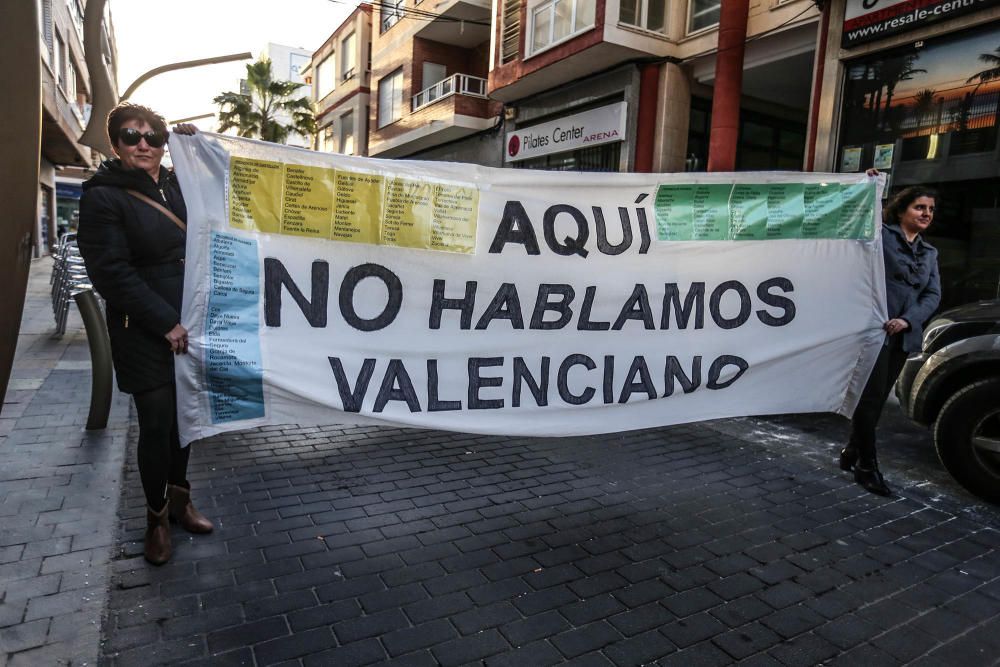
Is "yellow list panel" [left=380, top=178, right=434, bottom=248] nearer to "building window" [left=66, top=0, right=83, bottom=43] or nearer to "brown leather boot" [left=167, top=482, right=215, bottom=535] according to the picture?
"brown leather boot" [left=167, top=482, right=215, bottom=535]

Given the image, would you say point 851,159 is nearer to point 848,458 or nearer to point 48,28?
point 848,458

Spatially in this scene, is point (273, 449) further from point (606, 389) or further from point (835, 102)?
point (835, 102)

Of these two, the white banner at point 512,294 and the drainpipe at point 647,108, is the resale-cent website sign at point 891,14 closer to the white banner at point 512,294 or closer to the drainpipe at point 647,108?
the drainpipe at point 647,108

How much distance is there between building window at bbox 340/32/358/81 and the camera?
27.6m

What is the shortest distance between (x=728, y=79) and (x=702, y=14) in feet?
8.47

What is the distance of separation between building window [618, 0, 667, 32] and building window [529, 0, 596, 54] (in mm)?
710

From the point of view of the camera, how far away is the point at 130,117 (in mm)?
2949

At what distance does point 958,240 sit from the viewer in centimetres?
836

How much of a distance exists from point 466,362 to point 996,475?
3482mm

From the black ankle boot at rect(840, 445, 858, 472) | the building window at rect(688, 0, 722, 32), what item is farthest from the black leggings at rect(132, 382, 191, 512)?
the building window at rect(688, 0, 722, 32)

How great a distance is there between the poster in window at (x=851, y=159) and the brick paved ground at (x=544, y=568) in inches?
254

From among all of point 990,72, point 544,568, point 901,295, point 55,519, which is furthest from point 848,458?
point 990,72

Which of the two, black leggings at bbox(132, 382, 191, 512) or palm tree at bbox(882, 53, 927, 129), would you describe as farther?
palm tree at bbox(882, 53, 927, 129)

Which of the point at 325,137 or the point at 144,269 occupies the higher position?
the point at 325,137
